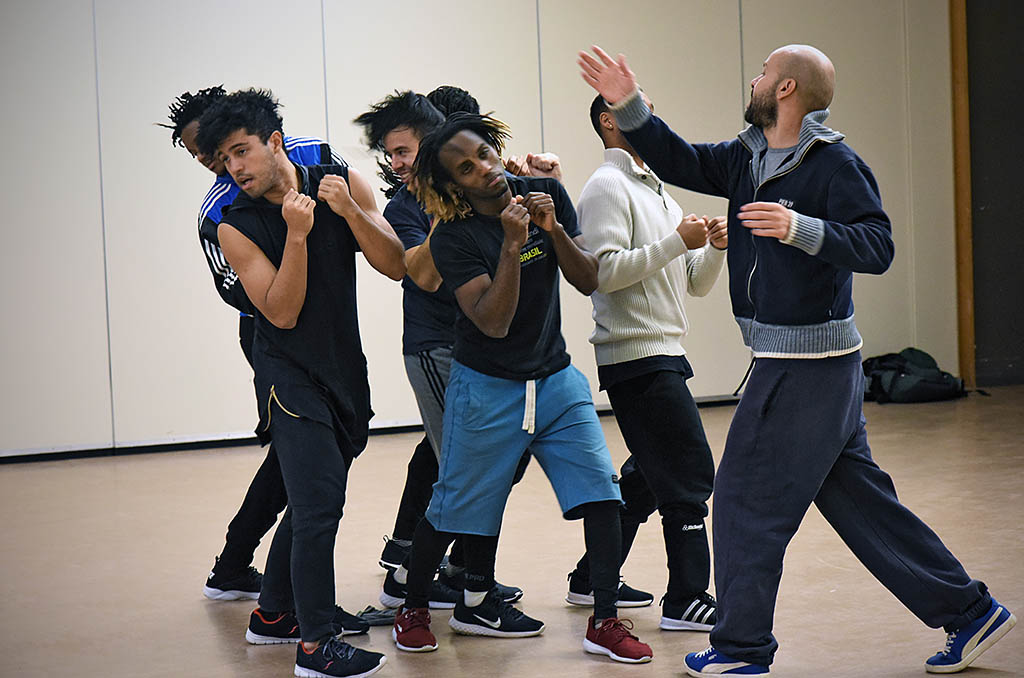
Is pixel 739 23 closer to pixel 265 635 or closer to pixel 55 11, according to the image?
pixel 55 11

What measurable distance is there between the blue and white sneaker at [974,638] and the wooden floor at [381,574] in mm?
66

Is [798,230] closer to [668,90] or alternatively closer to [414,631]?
[414,631]

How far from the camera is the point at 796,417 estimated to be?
254 cm

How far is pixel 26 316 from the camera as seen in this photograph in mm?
6633

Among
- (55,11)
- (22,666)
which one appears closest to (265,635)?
(22,666)

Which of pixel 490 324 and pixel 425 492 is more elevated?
pixel 490 324

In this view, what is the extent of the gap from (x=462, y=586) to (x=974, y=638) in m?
1.43

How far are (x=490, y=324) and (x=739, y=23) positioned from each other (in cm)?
572

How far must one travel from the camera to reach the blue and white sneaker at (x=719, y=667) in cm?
257

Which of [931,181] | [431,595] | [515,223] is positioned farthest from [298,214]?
[931,181]

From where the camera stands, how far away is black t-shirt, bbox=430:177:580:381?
2834 millimetres

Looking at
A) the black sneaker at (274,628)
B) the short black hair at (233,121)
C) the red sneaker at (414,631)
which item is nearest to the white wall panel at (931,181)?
the red sneaker at (414,631)

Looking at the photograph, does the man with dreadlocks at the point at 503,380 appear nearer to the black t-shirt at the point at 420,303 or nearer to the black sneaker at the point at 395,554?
the black t-shirt at the point at 420,303

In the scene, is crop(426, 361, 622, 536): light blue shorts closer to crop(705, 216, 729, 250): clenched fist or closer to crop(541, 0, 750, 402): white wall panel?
crop(705, 216, 729, 250): clenched fist
